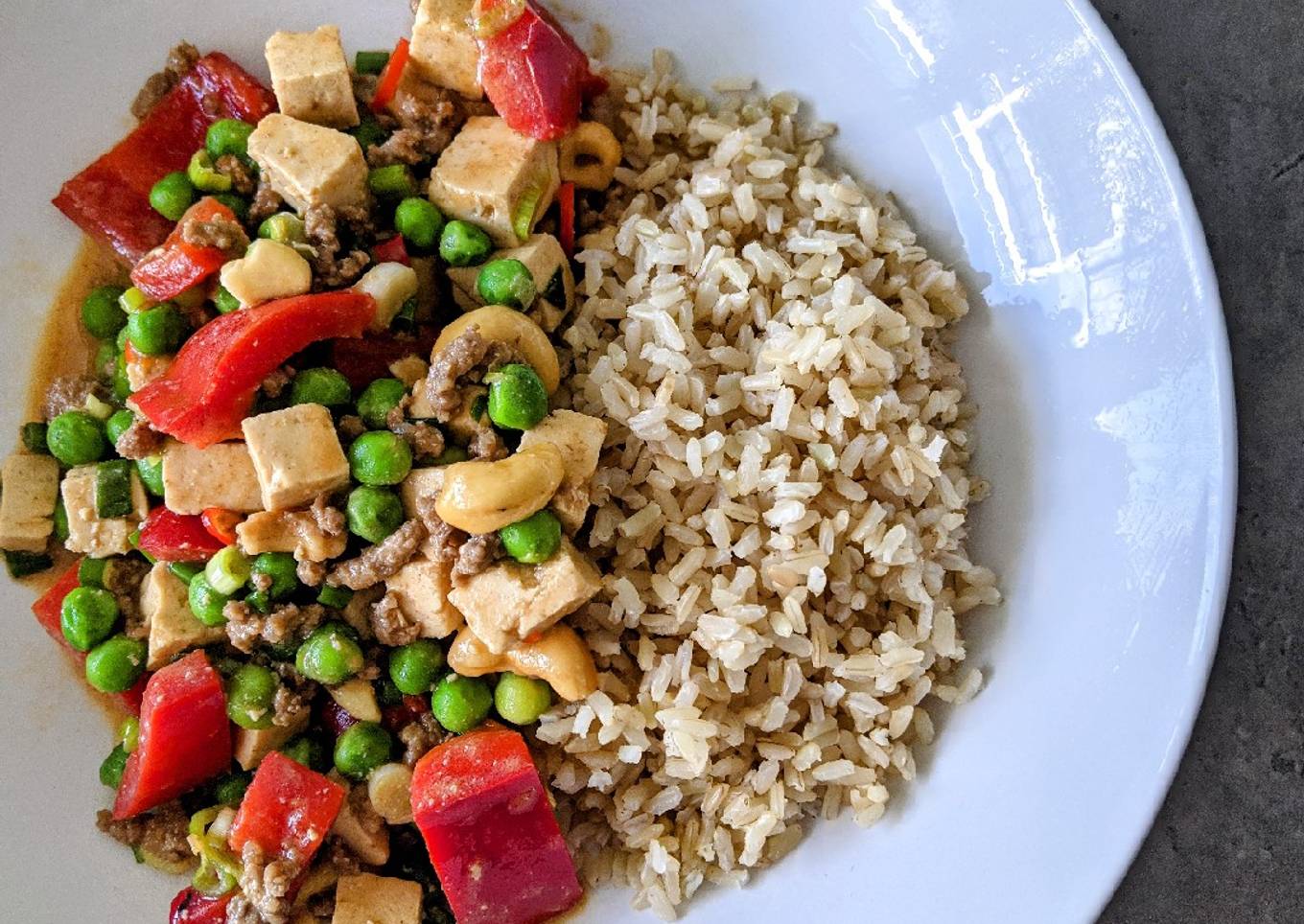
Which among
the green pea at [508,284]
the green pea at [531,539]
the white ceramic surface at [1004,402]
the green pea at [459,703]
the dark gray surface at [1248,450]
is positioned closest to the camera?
the white ceramic surface at [1004,402]

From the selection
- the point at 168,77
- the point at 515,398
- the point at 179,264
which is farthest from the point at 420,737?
the point at 168,77

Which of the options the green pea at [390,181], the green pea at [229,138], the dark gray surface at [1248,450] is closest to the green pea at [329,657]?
the green pea at [390,181]

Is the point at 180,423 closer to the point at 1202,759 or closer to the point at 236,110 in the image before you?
the point at 236,110

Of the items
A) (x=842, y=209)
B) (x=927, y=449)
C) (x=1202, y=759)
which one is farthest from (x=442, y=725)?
(x=1202, y=759)

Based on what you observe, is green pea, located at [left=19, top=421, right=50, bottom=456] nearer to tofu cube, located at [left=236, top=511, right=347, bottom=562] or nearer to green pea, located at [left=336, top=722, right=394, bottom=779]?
tofu cube, located at [left=236, top=511, right=347, bottom=562]

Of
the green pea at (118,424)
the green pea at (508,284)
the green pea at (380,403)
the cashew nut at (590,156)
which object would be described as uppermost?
the cashew nut at (590,156)

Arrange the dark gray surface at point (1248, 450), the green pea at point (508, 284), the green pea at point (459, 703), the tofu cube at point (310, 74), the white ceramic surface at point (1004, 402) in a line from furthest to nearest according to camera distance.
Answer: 1. the dark gray surface at point (1248, 450)
2. the tofu cube at point (310, 74)
3. the green pea at point (508, 284)
4. the green pea at point (459, 703)
5. the white ceramic surface at point (1004, 402)

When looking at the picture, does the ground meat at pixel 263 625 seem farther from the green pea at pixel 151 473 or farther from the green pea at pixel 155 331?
the green pea at pixel 155 331
